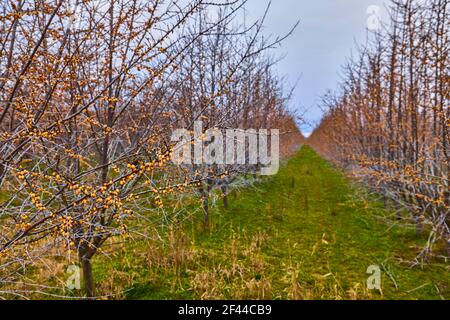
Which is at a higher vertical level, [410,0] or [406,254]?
[410,0]

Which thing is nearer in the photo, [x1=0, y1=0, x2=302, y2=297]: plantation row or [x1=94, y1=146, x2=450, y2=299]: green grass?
[x1=0, y1=0, x2=302, y2=297]: plantation row

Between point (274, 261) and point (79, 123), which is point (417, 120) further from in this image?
point (79, 123)

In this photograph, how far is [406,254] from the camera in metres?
5.79

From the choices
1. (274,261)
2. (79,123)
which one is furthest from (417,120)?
Answer: (79,123)

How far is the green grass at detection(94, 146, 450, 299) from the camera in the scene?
4.24 m

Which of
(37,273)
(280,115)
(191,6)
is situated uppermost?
(280,115)

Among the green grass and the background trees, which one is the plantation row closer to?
the green grass

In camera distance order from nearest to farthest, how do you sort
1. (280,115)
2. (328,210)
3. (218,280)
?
(218,280)
(328,210)
(280,115)

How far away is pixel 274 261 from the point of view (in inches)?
209

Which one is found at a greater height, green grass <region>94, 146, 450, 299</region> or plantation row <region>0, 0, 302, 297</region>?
plantation row <region>0, 0, 302, 297</region>

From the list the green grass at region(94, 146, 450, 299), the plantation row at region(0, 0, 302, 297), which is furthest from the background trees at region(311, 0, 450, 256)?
the plantation row at region(0, 0, 302, 297)
